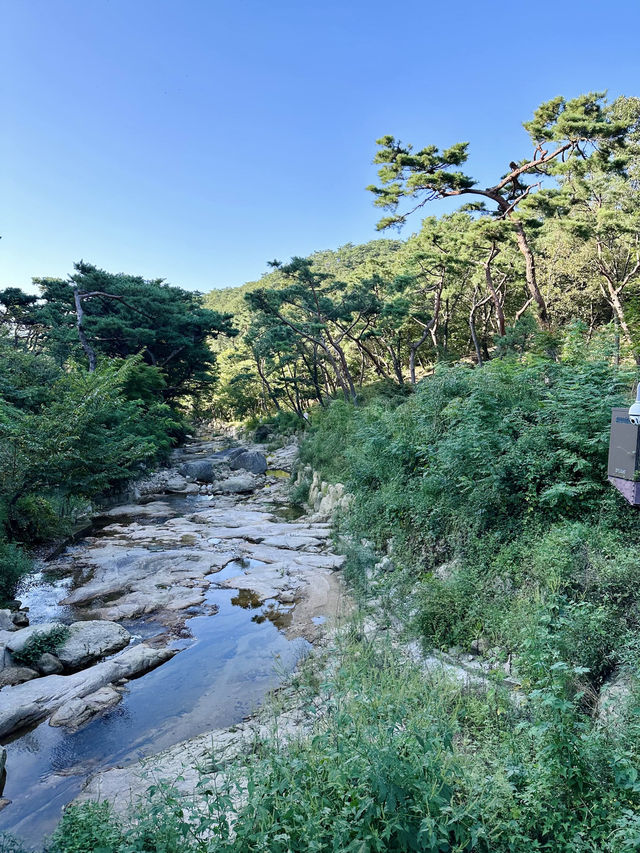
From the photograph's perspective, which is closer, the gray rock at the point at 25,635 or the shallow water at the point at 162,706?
the shallow water at the point at 162,706

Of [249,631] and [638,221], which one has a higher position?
[638,221]

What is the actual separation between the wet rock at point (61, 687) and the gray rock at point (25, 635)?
0.57m

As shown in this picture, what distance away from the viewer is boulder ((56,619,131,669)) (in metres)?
5.82

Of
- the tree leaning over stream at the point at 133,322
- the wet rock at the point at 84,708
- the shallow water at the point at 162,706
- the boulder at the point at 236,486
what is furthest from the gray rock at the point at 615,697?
the tree leaning over stream at the point at 133,322

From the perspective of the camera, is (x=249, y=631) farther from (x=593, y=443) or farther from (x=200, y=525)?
(x=200, y=525)

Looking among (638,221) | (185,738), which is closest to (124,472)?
(185,738)

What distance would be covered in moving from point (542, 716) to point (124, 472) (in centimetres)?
1207

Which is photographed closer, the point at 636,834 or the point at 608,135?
the point at 636,834

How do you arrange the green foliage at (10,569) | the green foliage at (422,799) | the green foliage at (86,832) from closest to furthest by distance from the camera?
the green foliage at (422,799), the green foliage at (86,832), the green foliage at (10,569)

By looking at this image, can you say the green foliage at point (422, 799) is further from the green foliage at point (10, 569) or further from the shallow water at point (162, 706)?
the green foliage at point (10, 569)

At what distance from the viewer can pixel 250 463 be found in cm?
2158

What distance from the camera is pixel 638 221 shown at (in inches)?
604

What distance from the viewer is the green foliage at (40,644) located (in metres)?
5.60

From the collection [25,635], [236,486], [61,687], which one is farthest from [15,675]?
[236,486]
